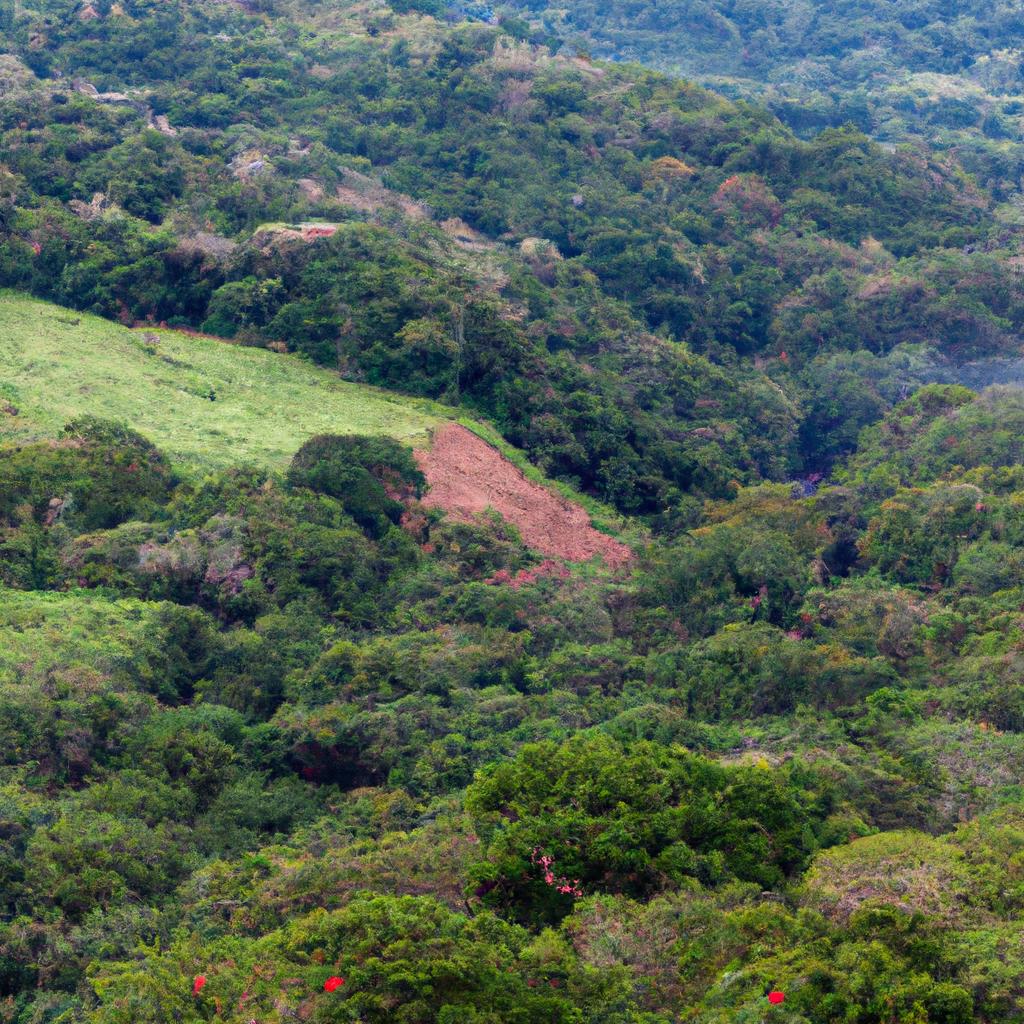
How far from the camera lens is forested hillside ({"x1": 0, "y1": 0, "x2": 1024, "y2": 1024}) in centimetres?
1631

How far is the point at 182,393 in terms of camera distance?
34875 mm

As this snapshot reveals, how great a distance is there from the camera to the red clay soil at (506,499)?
31.8 meters

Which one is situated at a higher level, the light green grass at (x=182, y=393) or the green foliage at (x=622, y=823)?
the green foliage at (x=622, y=823)

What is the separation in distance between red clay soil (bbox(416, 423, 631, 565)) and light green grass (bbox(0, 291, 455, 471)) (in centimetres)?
86

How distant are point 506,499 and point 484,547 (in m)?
3.08

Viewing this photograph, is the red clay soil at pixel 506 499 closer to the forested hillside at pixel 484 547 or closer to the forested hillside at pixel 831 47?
the forested hillside at pixel 484 547

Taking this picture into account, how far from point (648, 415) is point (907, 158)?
2265 cm

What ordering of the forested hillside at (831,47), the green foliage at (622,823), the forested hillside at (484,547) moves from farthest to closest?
the forested hillside at (831,47), the green foliage at (622,823), the forested hillside at (484,547)

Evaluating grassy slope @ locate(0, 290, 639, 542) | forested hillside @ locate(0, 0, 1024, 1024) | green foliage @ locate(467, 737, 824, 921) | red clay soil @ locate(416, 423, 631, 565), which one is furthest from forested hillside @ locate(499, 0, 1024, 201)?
green foliage @ locate(467, 737, 824, 921)

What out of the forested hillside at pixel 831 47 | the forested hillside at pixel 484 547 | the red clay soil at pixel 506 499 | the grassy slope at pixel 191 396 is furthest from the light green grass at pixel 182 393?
the forested hillside at pixel 831 47

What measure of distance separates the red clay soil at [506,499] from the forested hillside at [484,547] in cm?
17

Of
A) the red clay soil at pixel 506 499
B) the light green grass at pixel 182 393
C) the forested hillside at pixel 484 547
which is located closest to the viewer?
the forested hillside at pixel 484 547

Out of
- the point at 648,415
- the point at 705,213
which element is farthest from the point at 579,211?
the point at 648,415

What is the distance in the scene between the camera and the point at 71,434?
98.9 feet
